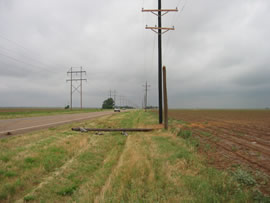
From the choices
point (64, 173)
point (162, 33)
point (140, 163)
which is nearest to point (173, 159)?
point (140, 163)

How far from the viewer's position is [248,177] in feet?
11.8

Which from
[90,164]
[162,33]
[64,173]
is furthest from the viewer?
[162,33]

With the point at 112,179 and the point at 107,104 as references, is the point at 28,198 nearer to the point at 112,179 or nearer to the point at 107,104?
the point at 112,179

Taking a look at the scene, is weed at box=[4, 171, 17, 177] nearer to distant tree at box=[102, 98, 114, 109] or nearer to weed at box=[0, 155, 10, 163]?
weed at box=[0, 155, 10, 163]

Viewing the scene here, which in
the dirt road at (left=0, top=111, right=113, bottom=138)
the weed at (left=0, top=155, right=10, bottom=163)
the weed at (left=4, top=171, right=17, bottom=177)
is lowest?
the weed at (left=4, top=171, right=17, bottom=177)

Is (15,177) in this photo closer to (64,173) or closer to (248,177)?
(64,173)

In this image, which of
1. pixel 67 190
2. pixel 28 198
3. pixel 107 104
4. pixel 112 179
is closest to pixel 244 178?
pixel 112 179

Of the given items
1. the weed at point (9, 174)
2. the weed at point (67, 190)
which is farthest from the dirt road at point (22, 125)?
the weed at point (67, 190)

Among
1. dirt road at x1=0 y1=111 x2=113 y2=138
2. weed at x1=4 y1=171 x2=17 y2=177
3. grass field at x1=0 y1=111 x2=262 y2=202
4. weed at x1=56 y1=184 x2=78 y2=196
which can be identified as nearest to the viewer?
grass field at x1=0 y1=111 x2=262 y2=202

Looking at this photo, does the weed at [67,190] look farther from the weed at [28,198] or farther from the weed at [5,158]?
the weed at [5,158]

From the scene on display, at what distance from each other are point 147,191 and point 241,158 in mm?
3560

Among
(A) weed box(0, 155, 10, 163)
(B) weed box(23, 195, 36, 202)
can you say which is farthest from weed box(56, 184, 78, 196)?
(A) weed box(0, 155, 10, 163)

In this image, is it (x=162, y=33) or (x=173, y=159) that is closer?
(x=173, y=159)

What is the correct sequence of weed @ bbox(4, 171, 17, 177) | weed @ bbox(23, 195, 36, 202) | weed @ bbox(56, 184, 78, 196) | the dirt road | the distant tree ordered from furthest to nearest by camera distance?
1. the distant tree
2. the dirt road
3. weed @ bbox(4, 171, 17, 177)
4. weed @ bbox(56, 184, 78, 196)
5. weed @ bbox(23, 195, 36, 202)
